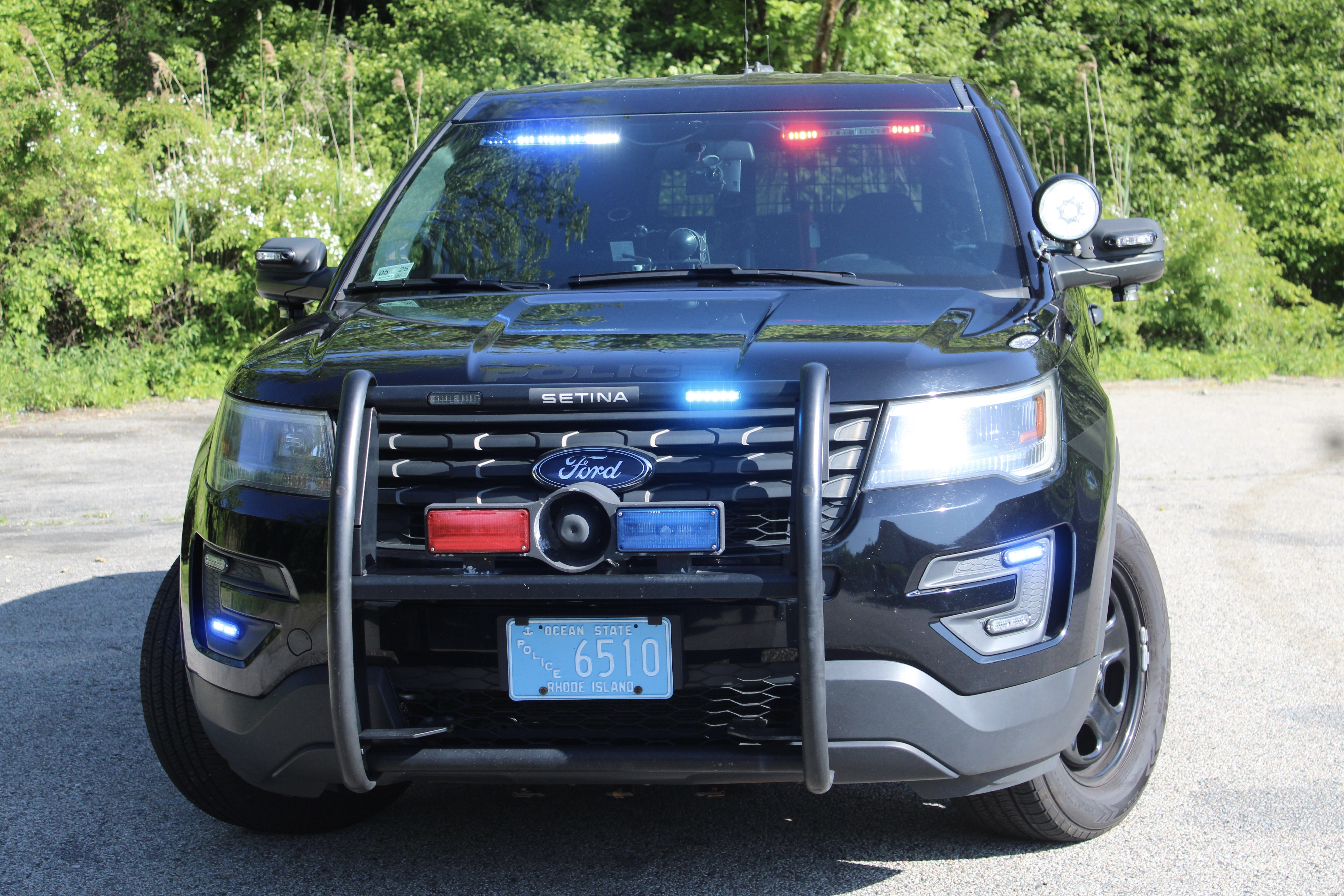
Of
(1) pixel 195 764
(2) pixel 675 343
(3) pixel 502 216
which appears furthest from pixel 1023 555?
(1) pixel 195 764

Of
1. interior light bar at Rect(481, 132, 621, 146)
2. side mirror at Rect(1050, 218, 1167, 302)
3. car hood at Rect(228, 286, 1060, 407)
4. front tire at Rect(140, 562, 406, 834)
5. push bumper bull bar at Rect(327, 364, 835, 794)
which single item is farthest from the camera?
interior light bar at Rect(481, 132, 621, 146)

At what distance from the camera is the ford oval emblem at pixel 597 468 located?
244 cm

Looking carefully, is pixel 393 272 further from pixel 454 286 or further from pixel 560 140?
pixel 560 140

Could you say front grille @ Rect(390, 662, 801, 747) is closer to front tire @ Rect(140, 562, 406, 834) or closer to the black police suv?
the black police suv

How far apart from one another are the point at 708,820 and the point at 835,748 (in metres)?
0.95

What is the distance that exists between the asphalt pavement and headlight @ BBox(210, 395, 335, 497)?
0.91 meters

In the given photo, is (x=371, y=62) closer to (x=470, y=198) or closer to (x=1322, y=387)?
(x=1322, y=387)

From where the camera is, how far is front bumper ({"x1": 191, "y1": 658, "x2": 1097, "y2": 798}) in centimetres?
241

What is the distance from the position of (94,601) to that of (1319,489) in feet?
21.7

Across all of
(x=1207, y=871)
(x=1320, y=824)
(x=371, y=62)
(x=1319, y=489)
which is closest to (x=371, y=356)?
(x=1207, y=871)

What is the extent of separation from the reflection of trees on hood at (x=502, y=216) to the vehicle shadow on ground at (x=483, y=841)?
4.64 feet

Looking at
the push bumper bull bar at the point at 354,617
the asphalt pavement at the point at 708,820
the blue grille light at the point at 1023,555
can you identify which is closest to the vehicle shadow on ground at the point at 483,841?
the asphalt pavement at the point at 708,820

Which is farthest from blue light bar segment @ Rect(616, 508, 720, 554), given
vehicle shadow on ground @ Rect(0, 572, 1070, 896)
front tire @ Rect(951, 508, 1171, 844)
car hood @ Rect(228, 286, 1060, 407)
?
front tire @ Rect(951, 508, 1171, 844)

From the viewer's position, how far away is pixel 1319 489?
298 inches
